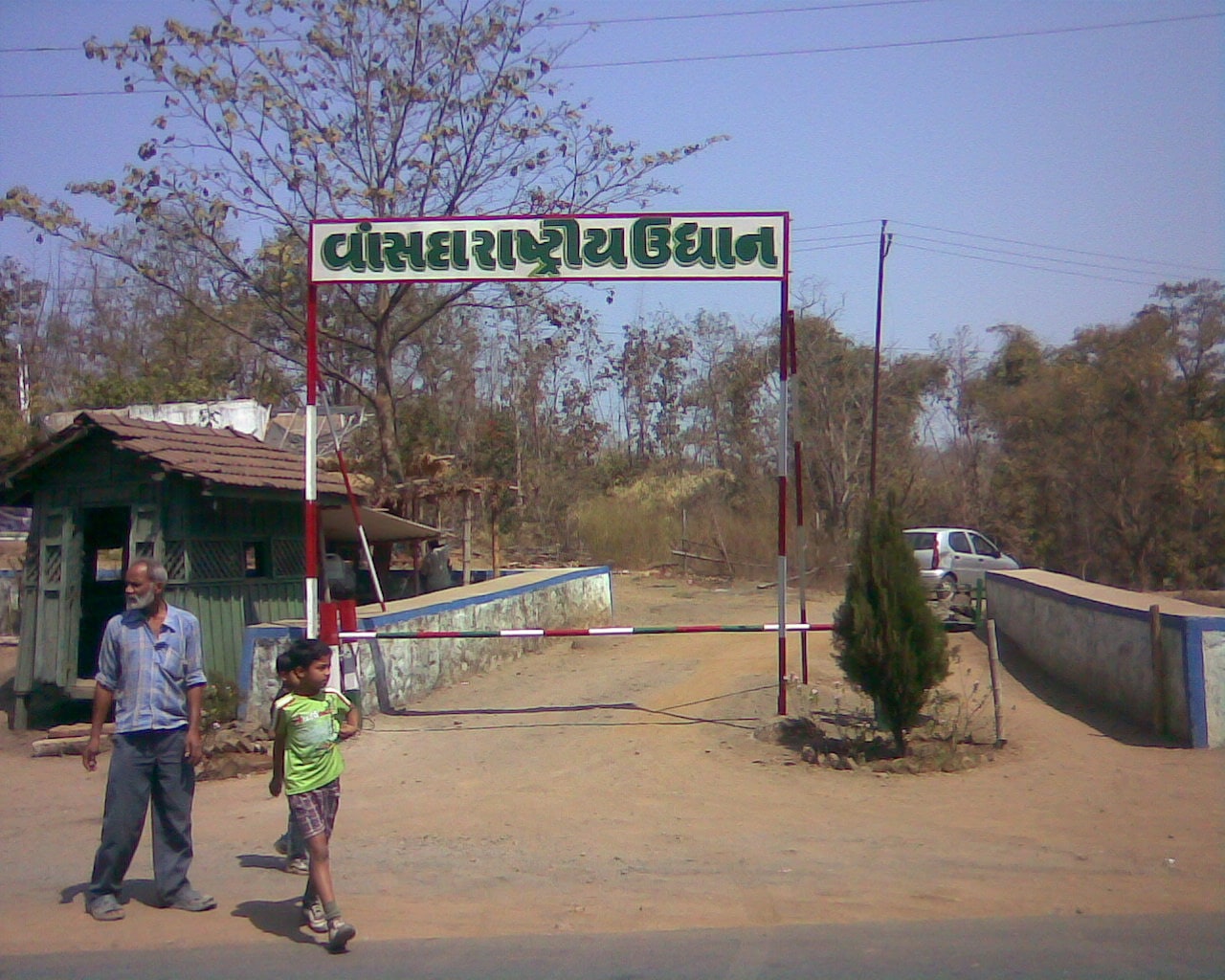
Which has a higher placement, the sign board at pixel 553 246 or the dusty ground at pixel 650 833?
the sign board at pixel 553 246

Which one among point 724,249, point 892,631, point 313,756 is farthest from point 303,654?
point 724,249

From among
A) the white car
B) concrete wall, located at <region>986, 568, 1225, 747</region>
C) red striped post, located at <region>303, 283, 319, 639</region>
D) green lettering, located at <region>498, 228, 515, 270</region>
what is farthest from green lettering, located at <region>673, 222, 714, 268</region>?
the white car

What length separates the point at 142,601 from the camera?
19.3 feet

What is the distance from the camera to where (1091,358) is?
34.2 m

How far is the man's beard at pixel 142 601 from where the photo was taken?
5879 millimetres

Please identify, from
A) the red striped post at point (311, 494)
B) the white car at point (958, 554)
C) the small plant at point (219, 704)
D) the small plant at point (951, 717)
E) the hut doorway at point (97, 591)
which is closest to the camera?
the small plant at point (951, 717)

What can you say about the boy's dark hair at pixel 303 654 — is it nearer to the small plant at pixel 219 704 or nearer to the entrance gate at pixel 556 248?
the entrance gate at pixel 556 248

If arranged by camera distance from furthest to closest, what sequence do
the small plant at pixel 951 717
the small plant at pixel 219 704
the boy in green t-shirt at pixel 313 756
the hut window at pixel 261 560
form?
the hut window at pixel 261 560 < the small plant at pixel 219 704 < the small plant at pixel 951 717 < the boy in green t-shirt at pixel 313 756

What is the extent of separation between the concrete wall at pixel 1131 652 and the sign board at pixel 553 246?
14.2ft

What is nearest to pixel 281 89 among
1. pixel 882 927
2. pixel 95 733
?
pixel 95 733

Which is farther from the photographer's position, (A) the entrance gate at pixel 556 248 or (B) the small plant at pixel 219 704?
(B) the small plant at pixel 219 704

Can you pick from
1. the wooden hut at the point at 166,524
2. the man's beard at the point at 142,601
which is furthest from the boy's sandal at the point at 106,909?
the wooden hut at the point at 166,524

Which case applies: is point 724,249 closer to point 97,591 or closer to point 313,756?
point 313,756

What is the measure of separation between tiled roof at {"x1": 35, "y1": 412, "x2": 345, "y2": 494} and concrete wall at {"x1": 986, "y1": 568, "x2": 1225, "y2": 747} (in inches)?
319
